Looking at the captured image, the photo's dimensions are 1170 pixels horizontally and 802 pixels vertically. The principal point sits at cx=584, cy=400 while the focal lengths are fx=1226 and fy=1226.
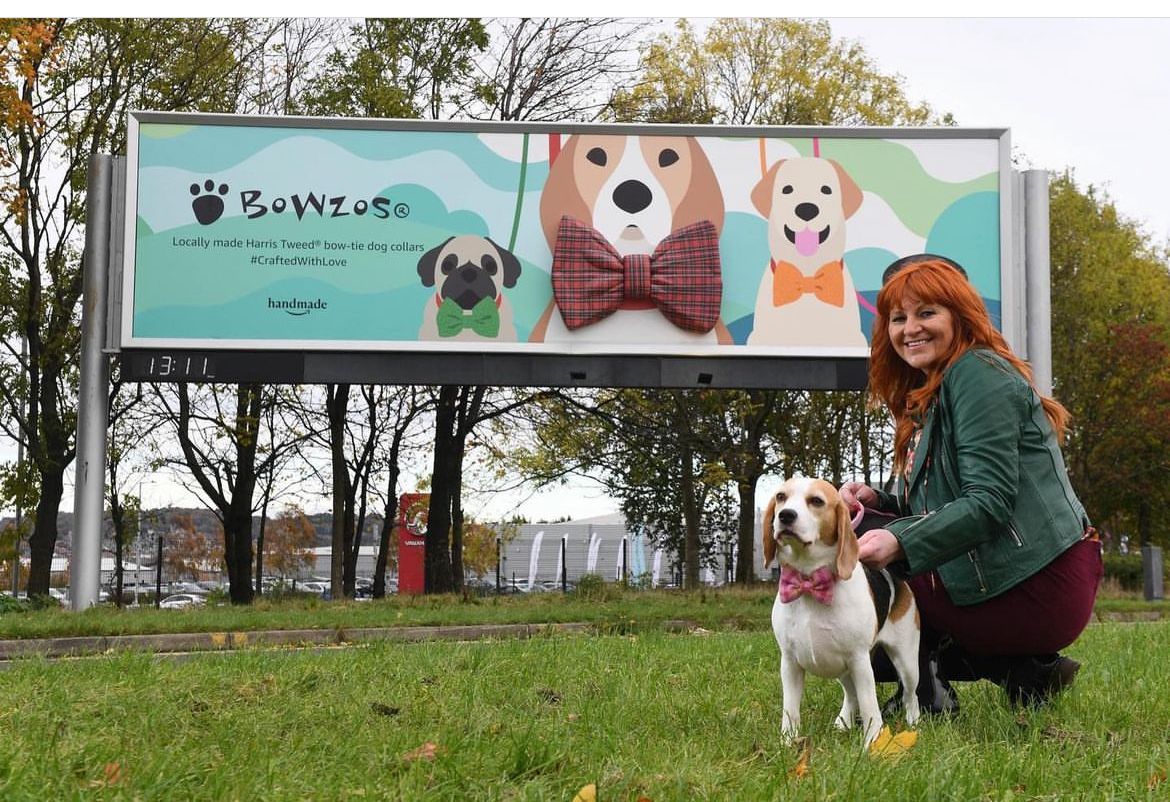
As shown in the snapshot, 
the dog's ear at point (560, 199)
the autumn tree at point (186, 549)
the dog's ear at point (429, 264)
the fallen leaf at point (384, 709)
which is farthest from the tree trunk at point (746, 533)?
the autumn tree at point (186, 549)

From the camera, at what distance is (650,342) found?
15.8m

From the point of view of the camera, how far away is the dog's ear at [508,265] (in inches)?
616

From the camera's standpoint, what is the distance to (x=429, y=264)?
1562cm

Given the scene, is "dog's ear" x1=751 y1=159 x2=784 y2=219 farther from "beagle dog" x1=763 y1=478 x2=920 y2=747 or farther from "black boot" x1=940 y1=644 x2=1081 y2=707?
"beagle dog" x1=763 y1=478 x2=920 y2=747

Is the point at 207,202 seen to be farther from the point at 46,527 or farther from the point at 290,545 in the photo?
the point at 290,545

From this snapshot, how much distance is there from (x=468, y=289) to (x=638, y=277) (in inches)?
85.7

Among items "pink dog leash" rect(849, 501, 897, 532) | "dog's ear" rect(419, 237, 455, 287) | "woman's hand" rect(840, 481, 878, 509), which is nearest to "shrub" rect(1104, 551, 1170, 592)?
"dog's ear" rect(419, 237, 455, 287)

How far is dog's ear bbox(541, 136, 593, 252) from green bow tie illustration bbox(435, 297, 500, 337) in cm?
115

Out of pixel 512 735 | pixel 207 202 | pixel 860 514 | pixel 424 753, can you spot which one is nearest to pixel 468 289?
pixel 207 202

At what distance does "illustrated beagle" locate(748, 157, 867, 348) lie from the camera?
1590cm

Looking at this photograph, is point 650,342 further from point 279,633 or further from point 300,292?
point 279,633

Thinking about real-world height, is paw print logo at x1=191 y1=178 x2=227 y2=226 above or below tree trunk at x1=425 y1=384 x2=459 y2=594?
above

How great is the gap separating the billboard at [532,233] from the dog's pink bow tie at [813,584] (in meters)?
11.7

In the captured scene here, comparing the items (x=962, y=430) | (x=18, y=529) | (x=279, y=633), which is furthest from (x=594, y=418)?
(x=962, y=430)
